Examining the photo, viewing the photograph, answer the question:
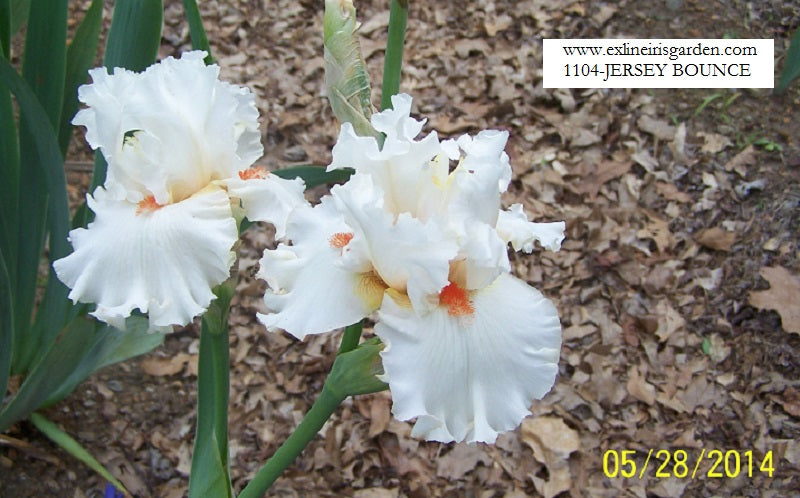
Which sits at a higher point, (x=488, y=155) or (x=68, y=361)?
(x=488, y=155)

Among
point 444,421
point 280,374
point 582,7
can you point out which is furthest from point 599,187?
point 444,421

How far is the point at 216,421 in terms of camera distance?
42.1 inches

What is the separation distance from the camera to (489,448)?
188 centimetres

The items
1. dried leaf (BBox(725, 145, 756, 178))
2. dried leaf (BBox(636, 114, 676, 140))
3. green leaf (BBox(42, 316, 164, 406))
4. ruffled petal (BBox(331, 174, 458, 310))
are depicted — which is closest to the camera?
ruffled petal (BBox(331, 174, 458, 310))

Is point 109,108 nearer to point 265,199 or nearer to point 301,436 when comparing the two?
point 265,199

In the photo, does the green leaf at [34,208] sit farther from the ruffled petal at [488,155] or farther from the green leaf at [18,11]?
the ruffled petal at [488,155]

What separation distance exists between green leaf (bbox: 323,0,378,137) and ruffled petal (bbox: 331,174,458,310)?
8.3 inches

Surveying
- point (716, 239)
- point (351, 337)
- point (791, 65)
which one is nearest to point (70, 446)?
point (351, 337)

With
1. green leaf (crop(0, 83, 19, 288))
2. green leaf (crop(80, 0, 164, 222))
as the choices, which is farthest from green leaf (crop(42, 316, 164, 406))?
green leaf (crop(80, 0, 164, 222))

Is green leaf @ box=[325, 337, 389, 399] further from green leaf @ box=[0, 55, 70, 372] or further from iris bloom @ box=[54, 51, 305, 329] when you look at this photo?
green leaf @ box=[0, 55, 70, 372]

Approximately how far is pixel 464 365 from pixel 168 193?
1.30ft

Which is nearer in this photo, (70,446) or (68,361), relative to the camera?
(68,361)

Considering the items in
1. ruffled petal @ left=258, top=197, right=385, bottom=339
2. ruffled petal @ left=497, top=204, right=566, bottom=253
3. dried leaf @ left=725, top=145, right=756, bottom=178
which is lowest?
ruffled petal @ left=258, top=197, right=385, bottom=339

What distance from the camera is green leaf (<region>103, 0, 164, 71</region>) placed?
1.28 meters
